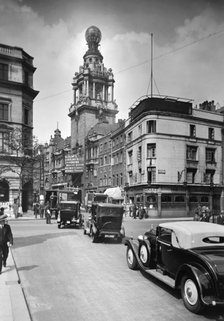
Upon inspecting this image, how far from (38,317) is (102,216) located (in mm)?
10761

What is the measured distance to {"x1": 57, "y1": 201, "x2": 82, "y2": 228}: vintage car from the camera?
76.8 feet

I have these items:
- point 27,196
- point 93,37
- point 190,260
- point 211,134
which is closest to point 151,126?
point 211,134

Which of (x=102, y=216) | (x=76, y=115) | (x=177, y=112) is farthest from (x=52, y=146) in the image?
(x=102, y=216)

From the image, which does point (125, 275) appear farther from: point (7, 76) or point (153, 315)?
point (7, 76)

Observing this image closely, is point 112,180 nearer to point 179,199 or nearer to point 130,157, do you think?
point 130,157

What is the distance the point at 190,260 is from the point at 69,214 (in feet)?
56.4

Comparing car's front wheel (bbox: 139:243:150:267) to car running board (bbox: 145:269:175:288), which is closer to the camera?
car running board (bbox: 145:269:175:288)

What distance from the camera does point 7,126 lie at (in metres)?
41.0

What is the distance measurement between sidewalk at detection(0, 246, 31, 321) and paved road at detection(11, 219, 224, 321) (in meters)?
0.23

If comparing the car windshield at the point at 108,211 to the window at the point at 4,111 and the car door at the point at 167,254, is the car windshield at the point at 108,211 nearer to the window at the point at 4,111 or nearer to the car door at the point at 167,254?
the car door at the point at 167,254

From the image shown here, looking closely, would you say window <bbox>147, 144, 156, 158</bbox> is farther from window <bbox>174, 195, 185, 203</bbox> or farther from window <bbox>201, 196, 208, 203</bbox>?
window <bbox>201, 196, 208, 203</bbox>

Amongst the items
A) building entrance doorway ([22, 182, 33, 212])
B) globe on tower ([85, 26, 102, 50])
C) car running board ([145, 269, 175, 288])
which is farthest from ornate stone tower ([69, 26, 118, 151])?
car running board ([145, 269, 175, 288])

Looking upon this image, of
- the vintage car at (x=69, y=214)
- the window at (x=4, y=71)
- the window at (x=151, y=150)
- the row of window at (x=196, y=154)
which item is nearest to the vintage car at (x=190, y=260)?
the vintage car at (x=69, y=214)

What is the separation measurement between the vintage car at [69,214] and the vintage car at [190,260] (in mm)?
14330
